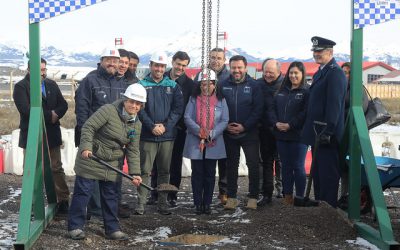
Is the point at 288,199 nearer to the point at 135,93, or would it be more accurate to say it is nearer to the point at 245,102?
the point at 245,102

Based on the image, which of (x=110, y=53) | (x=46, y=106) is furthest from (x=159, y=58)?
(x=46, y=106)

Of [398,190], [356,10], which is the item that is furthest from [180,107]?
[398,190]

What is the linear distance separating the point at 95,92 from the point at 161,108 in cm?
88

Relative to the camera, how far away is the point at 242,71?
803 cm

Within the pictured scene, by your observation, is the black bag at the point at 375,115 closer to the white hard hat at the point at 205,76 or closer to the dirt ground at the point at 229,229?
the dirt ground at the point at 229,229

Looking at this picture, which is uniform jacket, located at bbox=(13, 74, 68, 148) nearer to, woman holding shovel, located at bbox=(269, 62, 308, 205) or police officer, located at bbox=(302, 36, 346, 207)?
woman holding shovel, located at bbox=(269, 62, 308, 205)

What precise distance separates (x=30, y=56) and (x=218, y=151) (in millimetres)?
2503

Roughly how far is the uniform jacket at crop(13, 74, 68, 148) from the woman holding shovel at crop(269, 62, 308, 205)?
2.52 metres

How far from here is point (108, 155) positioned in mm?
6473

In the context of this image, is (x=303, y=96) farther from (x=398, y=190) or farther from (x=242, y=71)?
(x=398, y=190)

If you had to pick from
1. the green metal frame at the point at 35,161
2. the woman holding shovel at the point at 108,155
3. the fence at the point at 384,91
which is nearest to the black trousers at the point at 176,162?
the green metal frame at the point at 35,161

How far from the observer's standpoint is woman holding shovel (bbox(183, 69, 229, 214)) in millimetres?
7867

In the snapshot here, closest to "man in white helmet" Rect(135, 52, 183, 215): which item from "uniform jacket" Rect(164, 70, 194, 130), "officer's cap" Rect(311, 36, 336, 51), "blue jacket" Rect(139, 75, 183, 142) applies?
"blue jacket" Rect(139, 75, 183, 142)

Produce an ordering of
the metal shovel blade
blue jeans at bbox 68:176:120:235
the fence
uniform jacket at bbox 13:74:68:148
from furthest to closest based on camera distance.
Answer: the fence
the metal shovel blade
uniform jacket at bbox 13:74:68:148
blue jeans at bbox 68:176:120:235
